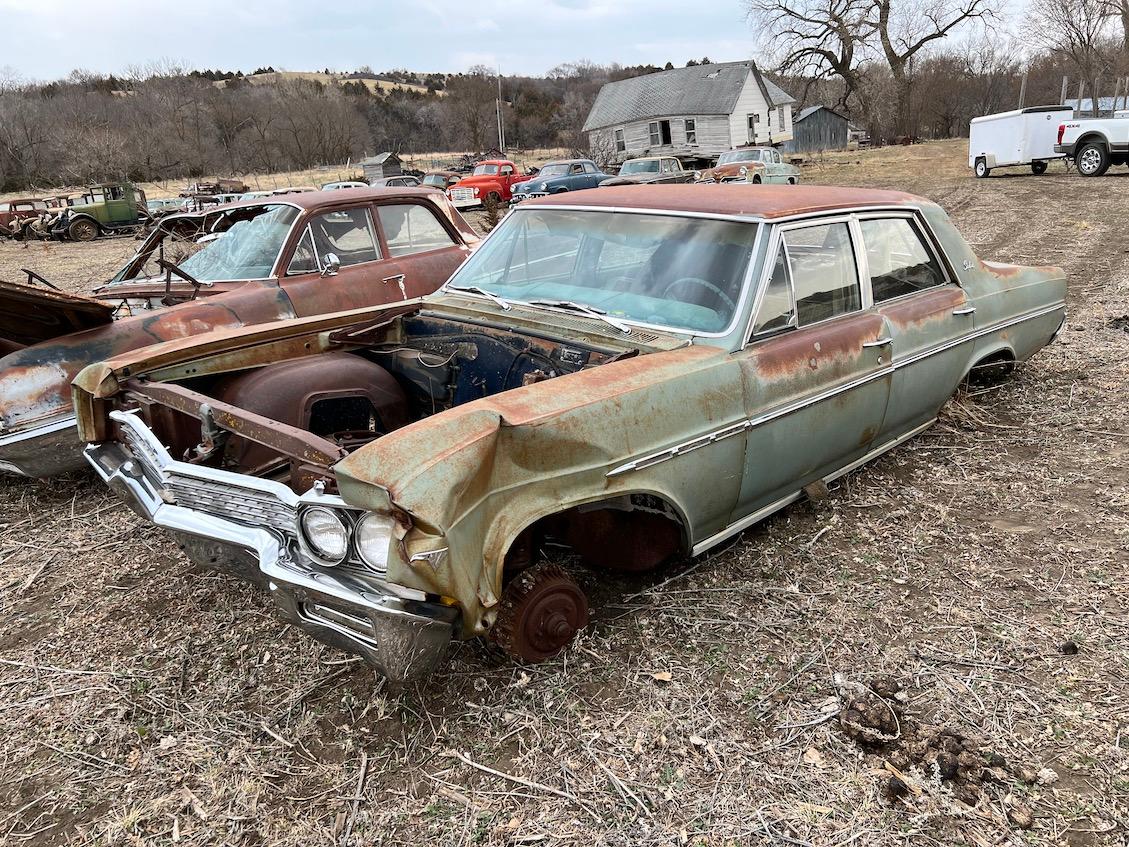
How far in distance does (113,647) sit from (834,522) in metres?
3.18

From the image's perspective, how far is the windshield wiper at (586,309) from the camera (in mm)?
3269

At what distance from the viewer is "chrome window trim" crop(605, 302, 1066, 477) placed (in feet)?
9.07

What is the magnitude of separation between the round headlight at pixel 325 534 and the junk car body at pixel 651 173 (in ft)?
63.0

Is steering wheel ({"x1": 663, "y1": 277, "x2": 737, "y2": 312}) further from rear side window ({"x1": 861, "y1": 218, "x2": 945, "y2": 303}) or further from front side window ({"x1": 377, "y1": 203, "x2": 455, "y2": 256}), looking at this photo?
front side window ({"x1": 377, "y1": 203, "x2": 455, "y2": 256})

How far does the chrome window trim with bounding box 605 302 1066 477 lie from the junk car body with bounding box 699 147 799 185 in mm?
17034

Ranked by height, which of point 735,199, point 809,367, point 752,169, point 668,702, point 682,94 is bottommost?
point 668,702

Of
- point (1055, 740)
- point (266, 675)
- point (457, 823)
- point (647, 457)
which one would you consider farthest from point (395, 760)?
point (1055, 740)

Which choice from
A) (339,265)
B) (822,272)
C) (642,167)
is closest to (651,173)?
(642,167)

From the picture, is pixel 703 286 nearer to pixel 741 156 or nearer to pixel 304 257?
pixel 304 257

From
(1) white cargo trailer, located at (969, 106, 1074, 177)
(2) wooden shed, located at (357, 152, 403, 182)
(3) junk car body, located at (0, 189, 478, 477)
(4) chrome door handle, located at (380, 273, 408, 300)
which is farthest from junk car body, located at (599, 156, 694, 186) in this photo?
(2) wooden shed, located at (357, 152, 403, 182)

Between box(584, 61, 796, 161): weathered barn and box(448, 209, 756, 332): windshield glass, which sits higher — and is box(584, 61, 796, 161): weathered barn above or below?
above

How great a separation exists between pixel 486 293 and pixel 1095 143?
69.2 ft

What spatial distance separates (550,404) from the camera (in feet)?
8.44

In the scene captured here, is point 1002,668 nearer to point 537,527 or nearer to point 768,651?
point 768,651
